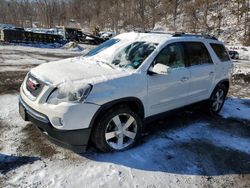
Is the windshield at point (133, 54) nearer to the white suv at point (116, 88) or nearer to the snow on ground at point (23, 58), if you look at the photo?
the white suv at point (116, 88)

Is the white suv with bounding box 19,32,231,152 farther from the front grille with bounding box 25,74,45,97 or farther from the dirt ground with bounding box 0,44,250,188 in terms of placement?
the dirt ground with bounding box 0,44,250,188

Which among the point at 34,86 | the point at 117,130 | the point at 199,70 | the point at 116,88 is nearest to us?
the point at 116,88

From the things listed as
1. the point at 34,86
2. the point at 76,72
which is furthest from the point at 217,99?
the point at 34,86

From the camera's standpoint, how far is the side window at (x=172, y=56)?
4660 millimetres

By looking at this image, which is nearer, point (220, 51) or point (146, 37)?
point (146, 37)

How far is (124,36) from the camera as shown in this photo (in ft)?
17.4

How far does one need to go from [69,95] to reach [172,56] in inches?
82.4

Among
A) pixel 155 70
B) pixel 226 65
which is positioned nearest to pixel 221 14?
pixel 226 65

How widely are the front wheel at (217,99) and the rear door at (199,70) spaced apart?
310 millimetres

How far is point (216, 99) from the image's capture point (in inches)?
251

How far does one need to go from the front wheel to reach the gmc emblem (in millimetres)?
3753

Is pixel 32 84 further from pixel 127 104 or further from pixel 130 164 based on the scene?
pixel 130 164

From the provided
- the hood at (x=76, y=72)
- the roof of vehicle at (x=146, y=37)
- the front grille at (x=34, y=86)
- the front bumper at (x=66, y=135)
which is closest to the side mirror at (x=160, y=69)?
the hood at (x=76, y=72)

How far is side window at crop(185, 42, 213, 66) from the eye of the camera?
207 inches
